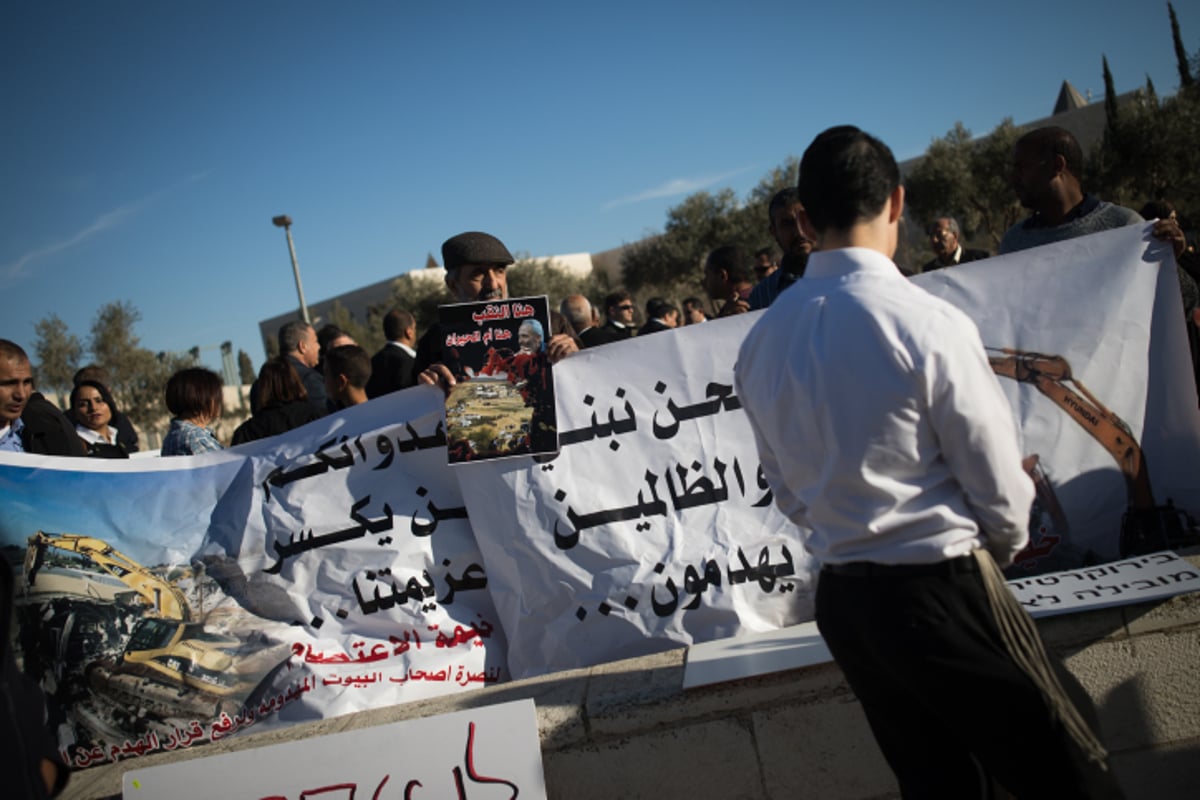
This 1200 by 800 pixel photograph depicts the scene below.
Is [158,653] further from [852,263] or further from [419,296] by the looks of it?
[419,296]

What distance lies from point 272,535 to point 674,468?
1.88 metres

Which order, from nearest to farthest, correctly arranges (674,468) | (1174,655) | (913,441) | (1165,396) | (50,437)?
(913,441)
(1174,655)
(1165,396)
(674,468)
(50,437)

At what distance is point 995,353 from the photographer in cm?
355

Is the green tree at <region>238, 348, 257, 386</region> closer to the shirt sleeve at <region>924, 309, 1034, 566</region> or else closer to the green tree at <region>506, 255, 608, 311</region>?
the green tree at <region>506, 255, 608, 311</region>

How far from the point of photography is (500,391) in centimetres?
370

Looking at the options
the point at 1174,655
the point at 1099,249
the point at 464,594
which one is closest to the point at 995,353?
the point at 1099,249

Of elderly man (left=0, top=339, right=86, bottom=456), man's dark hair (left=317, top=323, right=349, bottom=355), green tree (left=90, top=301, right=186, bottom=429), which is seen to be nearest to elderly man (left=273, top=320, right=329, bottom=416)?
man's dark hair (left=317, top=323, right=349, bottom=355)

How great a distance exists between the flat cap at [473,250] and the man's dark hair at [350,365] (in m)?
1.15

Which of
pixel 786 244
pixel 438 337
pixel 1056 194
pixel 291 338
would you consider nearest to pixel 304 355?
pixel 291 338

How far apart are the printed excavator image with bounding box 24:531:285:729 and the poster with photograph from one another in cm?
134

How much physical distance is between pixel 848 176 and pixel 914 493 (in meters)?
0.70

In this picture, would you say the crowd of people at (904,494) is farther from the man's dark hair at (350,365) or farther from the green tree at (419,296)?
the green tree at (419,296)

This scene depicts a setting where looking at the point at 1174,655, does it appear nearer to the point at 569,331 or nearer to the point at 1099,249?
the point at 1099,249

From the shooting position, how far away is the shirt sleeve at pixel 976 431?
1.65 meters
